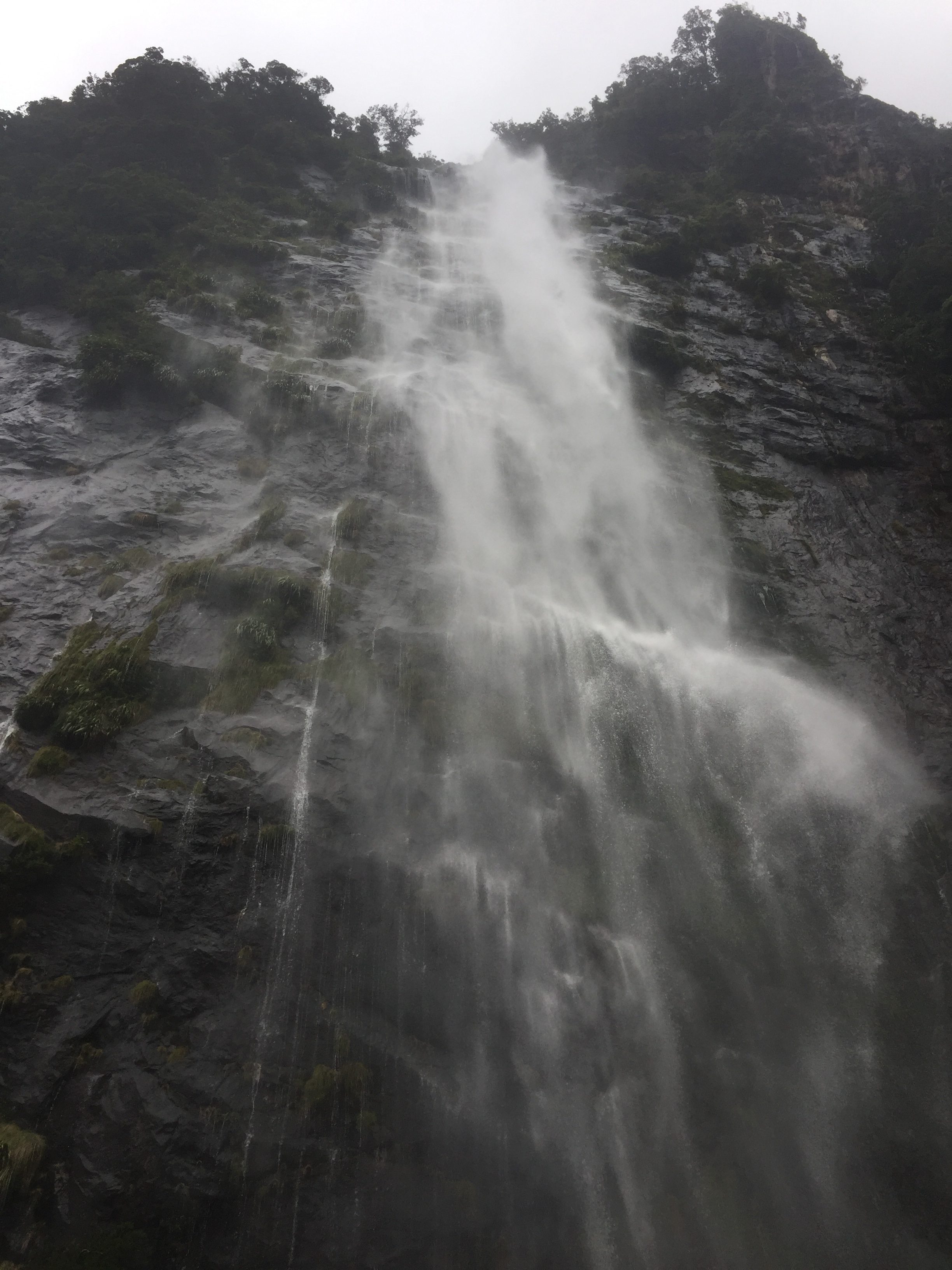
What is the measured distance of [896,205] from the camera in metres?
31.2

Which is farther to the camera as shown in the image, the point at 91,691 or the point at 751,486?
the point at 751,486

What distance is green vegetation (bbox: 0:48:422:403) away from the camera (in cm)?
2312

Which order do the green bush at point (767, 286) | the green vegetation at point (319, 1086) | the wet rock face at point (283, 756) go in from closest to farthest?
the wet rock face at point (283, 756) < the green vegetation at point (319, 1086) < the green bush at point (767, 286)

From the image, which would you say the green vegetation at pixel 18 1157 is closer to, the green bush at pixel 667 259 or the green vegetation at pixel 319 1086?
the green vegetation at pixel 319 1086

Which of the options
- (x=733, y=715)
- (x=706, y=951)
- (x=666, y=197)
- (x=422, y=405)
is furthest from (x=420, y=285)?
(x=706, y=951)

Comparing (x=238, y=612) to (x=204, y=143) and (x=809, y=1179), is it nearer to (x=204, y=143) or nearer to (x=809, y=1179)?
(x=809, y=1179)

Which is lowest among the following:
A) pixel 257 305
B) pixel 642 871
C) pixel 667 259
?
pixel 642 871

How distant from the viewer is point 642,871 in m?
13.4

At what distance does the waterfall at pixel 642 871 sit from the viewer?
1059cm

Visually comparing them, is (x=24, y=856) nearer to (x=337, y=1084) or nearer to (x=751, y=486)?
(x=337, y=1084)

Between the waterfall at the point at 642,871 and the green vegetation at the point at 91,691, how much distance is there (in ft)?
17.0

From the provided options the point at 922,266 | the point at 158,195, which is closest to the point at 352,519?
the point at 158,195

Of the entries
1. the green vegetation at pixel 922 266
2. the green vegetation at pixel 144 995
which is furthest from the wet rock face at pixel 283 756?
the green vegetation at pixel 922 266

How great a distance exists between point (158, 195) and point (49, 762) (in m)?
26.5
